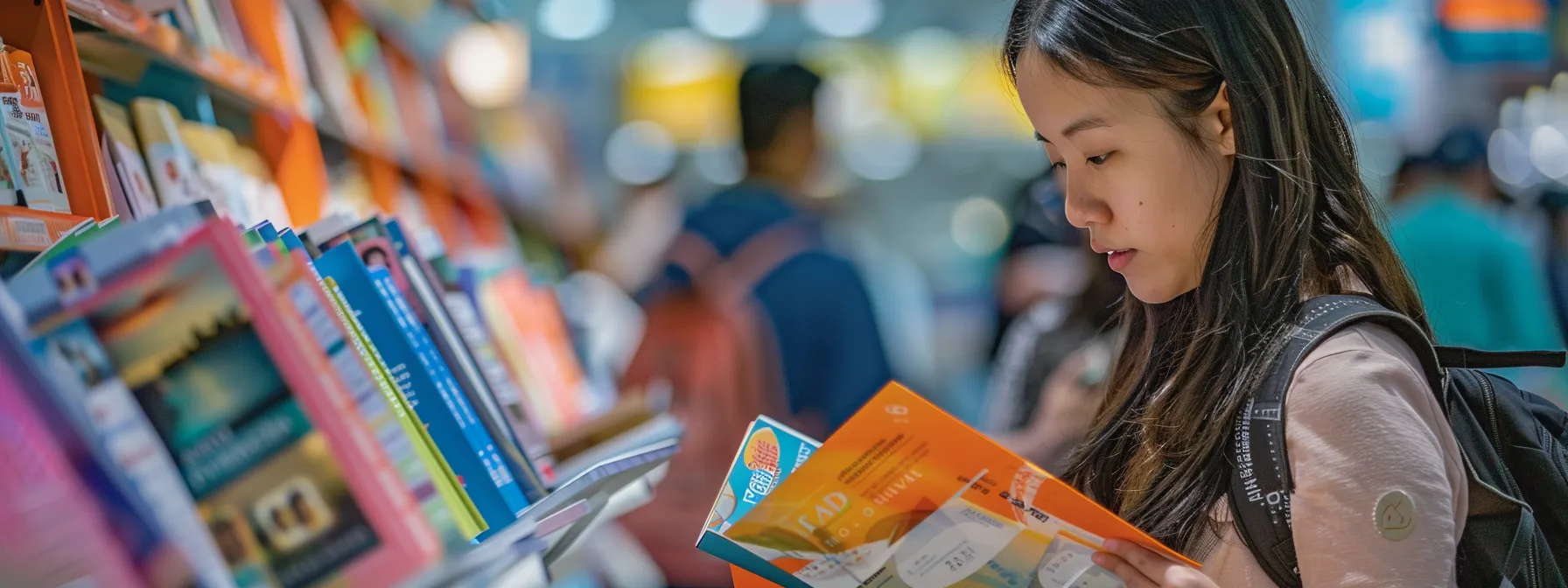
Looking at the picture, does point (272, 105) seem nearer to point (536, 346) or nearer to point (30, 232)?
point (30, 232)

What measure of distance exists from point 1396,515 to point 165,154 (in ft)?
4.58

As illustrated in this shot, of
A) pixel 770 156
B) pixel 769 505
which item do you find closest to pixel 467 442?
pixel 769 505

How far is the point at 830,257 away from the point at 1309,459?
1.76m

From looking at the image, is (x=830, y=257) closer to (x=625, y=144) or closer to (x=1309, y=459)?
(x=1309, y=459)

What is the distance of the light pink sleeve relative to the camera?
91cm

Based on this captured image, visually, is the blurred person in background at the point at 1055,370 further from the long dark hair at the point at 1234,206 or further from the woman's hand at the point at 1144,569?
the woman's hand at the point at 1144,569

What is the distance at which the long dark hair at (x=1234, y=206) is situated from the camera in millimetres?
1107

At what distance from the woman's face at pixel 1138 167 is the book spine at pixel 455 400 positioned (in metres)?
0.60

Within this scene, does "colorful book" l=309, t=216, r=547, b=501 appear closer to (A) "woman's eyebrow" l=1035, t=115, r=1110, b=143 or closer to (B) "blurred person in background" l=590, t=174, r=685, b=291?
(A) "woman's eyebrow" l=1035, t=115, r=1110, b=143

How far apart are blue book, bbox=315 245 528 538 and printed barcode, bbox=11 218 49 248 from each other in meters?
0.22

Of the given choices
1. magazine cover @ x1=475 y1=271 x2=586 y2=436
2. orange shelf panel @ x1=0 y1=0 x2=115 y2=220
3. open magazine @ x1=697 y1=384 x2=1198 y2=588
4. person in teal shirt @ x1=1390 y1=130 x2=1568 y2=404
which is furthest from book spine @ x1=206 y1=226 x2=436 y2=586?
person in teal shirt @ x1=1390 y1=130 x2=1568 y2=404

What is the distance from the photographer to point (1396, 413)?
940 mm

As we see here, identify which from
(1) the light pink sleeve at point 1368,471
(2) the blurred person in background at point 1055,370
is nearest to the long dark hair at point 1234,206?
(1) the light pink sleeve at point 1368,471

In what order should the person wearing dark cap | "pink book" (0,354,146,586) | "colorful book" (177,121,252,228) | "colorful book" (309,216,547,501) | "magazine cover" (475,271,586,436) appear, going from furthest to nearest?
the person wearing dark cap → "magazine cover" (475,271,586,436) → "colorful book" (177,121,252,228) → "colorful book" (309,216,547,501) → "pink book" (0,354,146,586)
